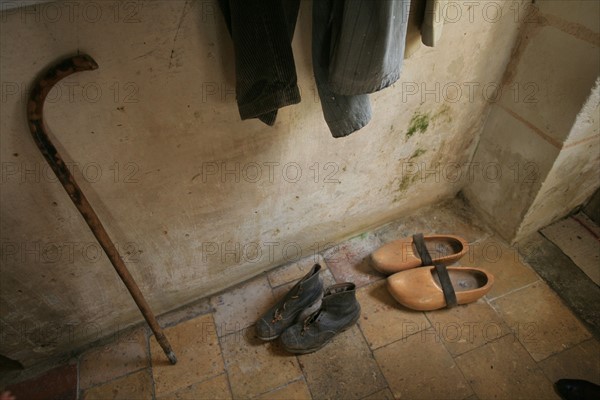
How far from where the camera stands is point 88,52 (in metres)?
1.06

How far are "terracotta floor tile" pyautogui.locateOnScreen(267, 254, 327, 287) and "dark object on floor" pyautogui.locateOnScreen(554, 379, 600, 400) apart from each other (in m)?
1.21

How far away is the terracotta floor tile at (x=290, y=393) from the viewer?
171cm

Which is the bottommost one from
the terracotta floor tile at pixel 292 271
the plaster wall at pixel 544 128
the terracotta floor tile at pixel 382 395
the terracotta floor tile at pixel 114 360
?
the terracotta floor tile at pixel 382 395

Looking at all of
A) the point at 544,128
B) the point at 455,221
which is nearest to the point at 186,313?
the point at 455,221

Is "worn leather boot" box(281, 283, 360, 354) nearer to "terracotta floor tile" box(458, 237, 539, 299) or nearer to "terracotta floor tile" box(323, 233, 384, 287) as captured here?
"terracotta floor tile" box(323, 233, 384, 287)

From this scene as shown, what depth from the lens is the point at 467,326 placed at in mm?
1919

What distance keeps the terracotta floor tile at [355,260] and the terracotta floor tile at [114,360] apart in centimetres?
106

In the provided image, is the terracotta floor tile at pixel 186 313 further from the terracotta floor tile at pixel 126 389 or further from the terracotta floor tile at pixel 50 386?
the terracotta floor tile at pixel 50 386

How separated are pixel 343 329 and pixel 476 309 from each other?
710 mm

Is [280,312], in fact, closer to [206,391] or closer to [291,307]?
[291,307]

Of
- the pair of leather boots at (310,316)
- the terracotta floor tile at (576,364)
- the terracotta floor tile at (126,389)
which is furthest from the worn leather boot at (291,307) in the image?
the terracotta floor tile at (576,364)

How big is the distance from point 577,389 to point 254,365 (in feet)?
4.69

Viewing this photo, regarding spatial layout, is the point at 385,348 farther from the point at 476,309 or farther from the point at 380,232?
the point at 380,232

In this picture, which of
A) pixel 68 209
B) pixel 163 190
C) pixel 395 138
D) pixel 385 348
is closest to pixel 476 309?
pixel 385 348
